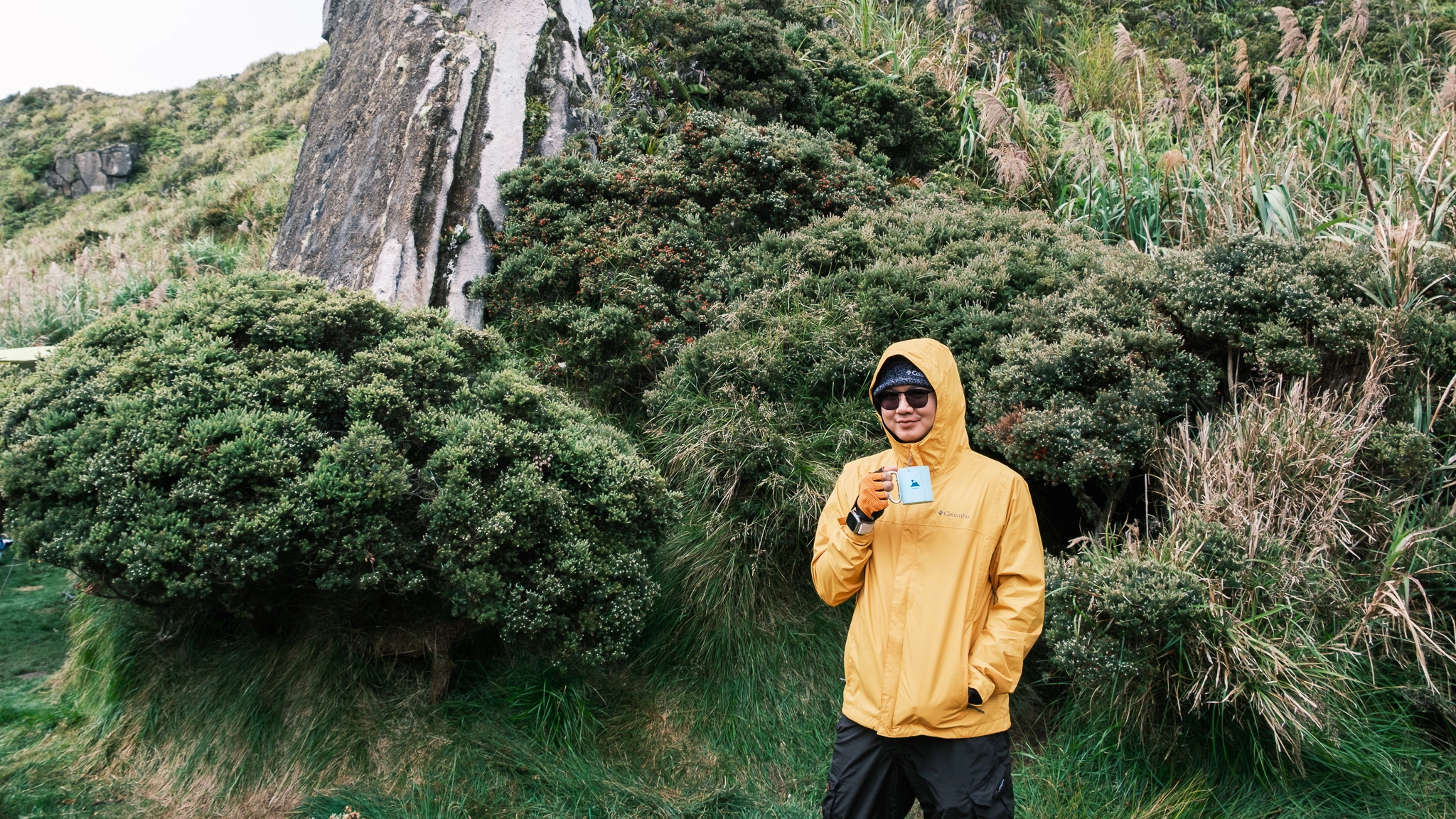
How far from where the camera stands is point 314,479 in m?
3.43

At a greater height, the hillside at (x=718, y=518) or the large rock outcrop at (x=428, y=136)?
the large rock outcrop at (x=428, y=136)

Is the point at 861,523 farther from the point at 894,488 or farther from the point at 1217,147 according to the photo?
the point at 1217,147

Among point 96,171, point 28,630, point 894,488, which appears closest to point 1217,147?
point 894,488

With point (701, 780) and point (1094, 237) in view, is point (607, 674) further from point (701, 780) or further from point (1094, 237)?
point (1094, 237)

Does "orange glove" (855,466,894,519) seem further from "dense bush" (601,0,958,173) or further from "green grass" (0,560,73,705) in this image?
"dense bush" (601,0,958,173)

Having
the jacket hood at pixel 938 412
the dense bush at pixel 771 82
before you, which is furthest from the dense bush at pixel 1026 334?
the dense bush at pixel 771 82

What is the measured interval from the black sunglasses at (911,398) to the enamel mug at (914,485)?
0.91 ft

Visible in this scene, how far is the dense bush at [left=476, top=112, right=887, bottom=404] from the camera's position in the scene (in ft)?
18.7

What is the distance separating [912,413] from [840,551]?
50 centimetres

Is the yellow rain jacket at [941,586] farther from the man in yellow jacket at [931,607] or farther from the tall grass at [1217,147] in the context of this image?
the tall grass at [1217,147]

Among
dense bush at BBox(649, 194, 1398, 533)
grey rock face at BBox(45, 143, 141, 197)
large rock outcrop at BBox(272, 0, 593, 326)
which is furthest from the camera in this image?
grey rock face at BBox(45, 143, 141, 197)

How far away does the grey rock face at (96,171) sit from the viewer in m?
23.0

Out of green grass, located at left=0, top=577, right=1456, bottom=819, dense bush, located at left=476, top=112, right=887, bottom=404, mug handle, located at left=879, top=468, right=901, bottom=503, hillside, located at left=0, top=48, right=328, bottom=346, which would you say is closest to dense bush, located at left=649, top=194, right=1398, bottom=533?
dense bush, located at left=476, top=112, right=887, bottom=404

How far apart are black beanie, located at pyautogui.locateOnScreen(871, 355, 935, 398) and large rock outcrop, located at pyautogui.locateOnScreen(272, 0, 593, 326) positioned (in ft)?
14.3
